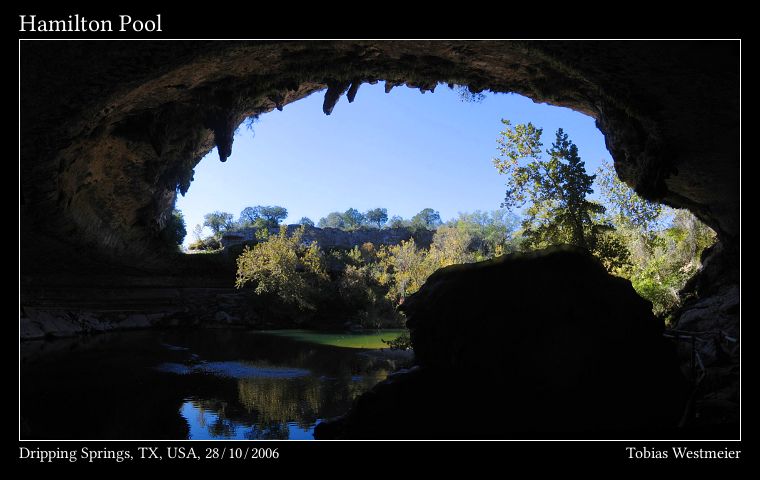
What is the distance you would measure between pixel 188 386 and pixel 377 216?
86343 mm

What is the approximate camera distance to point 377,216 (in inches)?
3809

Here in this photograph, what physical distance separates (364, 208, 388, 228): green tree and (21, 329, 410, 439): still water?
253ft

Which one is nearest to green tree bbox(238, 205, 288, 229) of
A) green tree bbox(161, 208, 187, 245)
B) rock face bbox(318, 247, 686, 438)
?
green tree bbox(161, 208, 187, 245)

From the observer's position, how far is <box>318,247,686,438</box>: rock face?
6188 millimetres

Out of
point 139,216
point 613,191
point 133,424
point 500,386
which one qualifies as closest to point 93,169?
point 139,216

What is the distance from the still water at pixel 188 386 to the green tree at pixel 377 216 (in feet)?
253

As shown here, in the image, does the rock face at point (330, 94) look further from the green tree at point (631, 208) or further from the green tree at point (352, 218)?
the green tree at point (352, 218)

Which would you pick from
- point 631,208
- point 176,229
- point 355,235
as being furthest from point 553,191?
point 355,235

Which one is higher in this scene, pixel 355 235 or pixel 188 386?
pixel 355 235

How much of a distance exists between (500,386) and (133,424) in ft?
21.2

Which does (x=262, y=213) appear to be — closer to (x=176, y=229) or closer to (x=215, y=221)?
(x=215, y=221)

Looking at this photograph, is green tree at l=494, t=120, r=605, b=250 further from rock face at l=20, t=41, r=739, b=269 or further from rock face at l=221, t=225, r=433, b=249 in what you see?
rock face at l=221, t=225, r=433, b=249

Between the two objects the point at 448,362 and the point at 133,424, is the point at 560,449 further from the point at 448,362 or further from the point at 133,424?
the point at 133,424

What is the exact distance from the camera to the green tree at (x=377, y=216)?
9675cm
